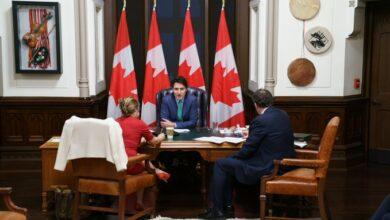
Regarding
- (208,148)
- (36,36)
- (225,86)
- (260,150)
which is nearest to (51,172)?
(208,148)

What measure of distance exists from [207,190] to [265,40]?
6.91ft

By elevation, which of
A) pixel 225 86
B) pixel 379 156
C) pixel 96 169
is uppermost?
pixel 225 86

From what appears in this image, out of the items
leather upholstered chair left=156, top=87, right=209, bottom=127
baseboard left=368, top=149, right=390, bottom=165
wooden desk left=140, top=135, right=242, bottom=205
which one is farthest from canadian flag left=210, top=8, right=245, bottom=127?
wooden desk left=140, top=135, right=242, bottom=205

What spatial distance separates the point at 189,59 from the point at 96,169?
2.81 meters

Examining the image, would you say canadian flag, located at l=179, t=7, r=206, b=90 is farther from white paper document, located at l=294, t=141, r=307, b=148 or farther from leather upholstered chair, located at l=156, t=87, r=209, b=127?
white paper document, located at l=294, t=141, r=307, b=148

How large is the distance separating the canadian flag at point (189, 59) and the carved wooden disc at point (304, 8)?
1289 mm

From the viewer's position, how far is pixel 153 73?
632cm

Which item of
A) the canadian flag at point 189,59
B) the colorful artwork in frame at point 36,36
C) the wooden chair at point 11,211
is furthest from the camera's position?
the canadian flag at point 189,59

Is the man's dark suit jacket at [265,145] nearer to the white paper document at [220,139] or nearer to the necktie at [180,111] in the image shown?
the white paper document at [220,139]

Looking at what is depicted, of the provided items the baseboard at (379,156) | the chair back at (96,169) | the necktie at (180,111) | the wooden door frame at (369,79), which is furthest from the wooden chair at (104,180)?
the baseboard at (379,156)

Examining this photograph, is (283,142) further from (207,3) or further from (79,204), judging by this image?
(207,3)

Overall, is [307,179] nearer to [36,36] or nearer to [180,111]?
[180,111]

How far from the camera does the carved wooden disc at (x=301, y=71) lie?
6.03m

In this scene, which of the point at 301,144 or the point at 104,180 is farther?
the point at 301,144
